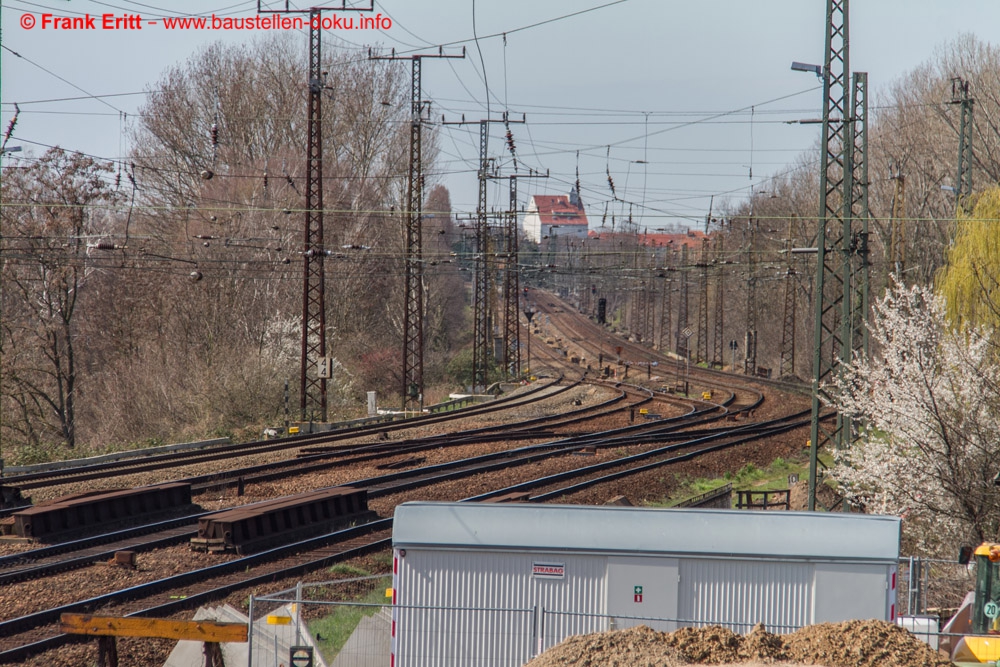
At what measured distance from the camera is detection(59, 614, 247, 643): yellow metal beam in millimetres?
9086

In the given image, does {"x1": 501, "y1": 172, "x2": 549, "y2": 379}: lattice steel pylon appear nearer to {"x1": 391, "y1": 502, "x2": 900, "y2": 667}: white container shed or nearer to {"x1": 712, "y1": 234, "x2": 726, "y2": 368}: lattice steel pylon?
{"x1": 712, "y1": 234, "x2": 726, "y2": 368}: lattice steel pylon

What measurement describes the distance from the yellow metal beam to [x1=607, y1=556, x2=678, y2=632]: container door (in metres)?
3.85

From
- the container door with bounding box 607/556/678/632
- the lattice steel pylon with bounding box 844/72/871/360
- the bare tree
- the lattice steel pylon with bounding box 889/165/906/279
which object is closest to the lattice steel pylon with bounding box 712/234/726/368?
the lattice steel pylon with bounding box 889/165/906/279

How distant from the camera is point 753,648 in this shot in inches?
340

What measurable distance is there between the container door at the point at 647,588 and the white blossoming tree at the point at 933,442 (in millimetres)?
7379

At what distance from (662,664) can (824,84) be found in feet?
40.6

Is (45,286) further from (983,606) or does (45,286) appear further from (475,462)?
(983,606)

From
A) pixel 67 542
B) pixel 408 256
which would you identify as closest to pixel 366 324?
pixel 408 256

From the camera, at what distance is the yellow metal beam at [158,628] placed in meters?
9.09

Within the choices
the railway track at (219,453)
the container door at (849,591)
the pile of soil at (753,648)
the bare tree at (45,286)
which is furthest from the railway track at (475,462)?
the bare tree at (45,286)

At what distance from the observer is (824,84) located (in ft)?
56.4

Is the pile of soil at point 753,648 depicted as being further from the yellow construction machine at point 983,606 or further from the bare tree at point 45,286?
the bare tree at point 45,286

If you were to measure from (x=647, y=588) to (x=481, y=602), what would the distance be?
1.74 m

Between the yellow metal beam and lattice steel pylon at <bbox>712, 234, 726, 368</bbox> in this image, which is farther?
lattice steel pylon at <bbox>712, 234, 726, 368</bbox>
